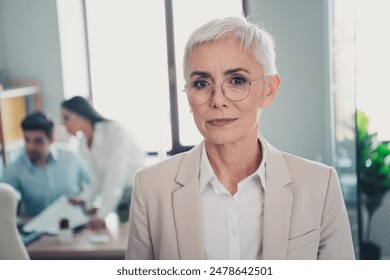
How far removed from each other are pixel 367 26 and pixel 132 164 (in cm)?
74

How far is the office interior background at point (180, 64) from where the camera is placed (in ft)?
2.97

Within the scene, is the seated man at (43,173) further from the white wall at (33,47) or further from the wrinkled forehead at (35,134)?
the white wall at (33,47)

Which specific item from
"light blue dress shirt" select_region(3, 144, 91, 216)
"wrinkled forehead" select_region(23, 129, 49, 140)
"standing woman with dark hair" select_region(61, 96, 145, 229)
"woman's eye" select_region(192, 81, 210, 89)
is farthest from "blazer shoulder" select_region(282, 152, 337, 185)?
"light blue dress shirt" select_region(3, 144, 91, 216)

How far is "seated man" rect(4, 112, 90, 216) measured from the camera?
1.34 meters

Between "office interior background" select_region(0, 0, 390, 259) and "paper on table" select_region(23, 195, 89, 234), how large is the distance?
1.53 ft

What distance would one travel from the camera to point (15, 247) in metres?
1.17

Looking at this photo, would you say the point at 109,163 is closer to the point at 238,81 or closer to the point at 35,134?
the point at 35,134

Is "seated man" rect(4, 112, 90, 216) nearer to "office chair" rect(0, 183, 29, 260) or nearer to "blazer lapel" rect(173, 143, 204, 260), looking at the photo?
"office chair" rect(0, 183, 29, 260)

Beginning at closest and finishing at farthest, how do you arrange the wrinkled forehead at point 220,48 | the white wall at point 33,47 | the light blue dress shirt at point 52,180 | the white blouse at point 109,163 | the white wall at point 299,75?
1. the wrinkled forehead at point 220,48
2. the white wall at point 299,75
3. the white wall at point 33,47
4. the white blouse at point 109,163
5. the light blue dress shirt at point 52,180

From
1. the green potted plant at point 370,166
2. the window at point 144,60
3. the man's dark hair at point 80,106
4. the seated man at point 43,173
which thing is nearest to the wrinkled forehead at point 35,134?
the seated man at point 43,173

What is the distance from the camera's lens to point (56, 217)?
1.50m

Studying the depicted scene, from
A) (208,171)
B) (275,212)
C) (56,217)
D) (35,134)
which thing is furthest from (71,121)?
(275,212)

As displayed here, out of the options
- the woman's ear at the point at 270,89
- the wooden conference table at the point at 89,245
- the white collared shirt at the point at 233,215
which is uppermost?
the woman's ear at the point at 270,89
